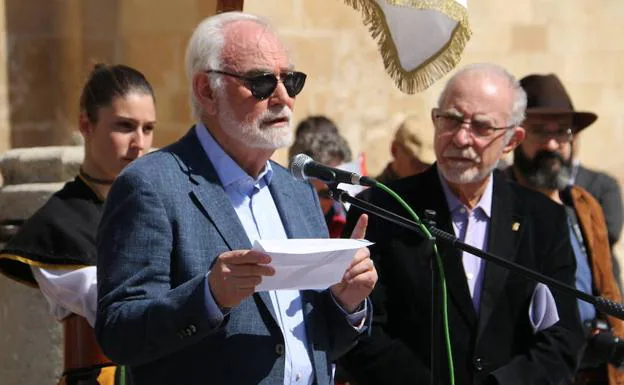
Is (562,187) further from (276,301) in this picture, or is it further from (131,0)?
(131,0)

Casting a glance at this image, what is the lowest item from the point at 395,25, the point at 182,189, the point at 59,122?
the point at 59,122

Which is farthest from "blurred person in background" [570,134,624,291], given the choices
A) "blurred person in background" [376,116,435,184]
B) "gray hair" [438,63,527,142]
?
"gray hair" [438,63,527,142]

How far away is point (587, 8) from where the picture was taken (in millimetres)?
11531

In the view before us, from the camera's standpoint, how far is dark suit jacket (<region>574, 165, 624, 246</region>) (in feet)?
27.3

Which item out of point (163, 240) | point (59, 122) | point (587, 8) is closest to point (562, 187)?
point (163, 240)

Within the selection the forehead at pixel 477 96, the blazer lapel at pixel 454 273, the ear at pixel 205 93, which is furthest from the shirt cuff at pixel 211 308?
the forehead at pixel 477 96

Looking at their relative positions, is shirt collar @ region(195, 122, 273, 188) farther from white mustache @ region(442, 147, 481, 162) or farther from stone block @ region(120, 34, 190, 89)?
stone block @ region(120, 34, 190, 89)

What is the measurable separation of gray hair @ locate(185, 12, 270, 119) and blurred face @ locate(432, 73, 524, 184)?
4.13 ft

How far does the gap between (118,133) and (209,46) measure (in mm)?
1231

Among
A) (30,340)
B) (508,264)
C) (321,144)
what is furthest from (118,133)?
(321,144)

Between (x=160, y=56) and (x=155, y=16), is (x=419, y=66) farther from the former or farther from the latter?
(x=155, y=16)

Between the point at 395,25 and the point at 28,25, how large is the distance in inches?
173

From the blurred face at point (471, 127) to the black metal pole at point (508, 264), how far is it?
3.84ft

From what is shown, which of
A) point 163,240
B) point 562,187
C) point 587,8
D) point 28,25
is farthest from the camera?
point 587,8
